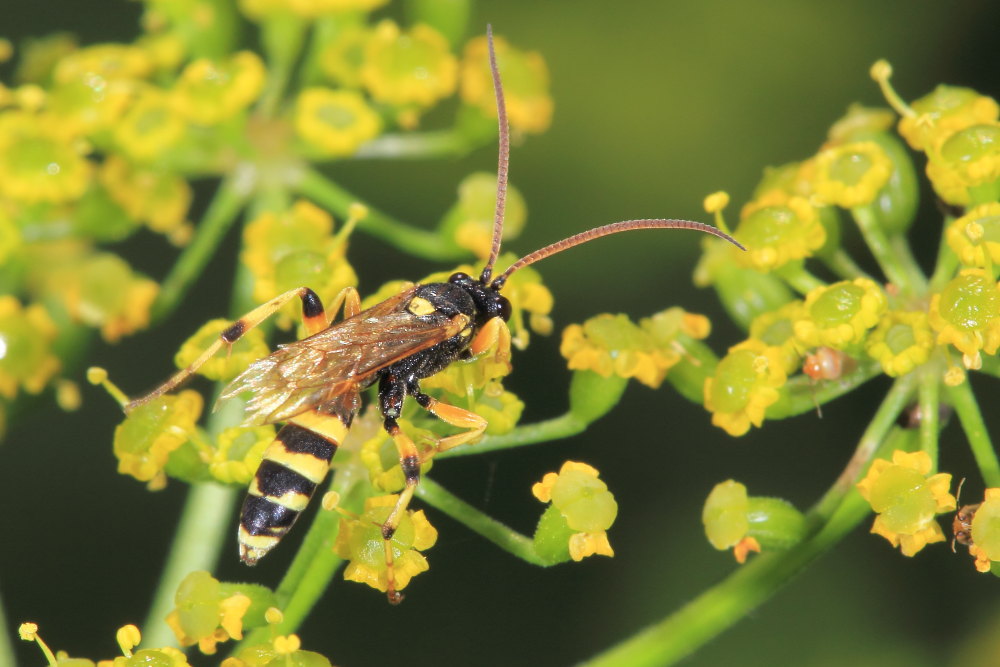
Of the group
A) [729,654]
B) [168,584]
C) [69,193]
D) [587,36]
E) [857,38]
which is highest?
[857,38]

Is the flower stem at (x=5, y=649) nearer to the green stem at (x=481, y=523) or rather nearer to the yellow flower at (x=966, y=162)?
the green stem at (x=481, y=523)

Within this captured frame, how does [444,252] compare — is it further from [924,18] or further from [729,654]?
[924,18]

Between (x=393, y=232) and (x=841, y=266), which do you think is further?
(x=393, y=232)

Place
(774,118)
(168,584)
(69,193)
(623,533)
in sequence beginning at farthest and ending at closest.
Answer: (774,118), (623,533), (69,193), (168,584)

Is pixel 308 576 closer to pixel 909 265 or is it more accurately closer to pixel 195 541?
pixel 195 541

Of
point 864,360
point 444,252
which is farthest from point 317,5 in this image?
point 864,360

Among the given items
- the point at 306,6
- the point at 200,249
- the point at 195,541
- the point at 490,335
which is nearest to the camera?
the point at 490,335

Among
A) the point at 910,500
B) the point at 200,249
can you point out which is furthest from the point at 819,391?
the point at 200,249
